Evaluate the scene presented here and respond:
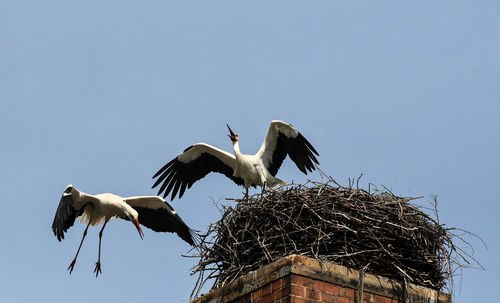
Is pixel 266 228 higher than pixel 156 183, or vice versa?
pixel 156 183

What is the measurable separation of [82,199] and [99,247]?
0.85 meters

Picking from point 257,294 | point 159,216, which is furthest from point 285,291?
point 159,216

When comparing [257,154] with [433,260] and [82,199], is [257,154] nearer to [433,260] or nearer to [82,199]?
[82,199]

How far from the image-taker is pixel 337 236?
7.18 meters

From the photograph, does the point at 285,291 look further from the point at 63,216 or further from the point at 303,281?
the point at 63,216

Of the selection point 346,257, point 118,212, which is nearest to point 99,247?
point 118,212

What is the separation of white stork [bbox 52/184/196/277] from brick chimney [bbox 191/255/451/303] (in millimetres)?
4477

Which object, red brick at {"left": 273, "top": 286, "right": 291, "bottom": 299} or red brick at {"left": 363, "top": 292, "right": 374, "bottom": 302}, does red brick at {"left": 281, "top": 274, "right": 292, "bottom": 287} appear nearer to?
red brick at {"left": 273, "top": 286, "right": 291, "bottom": 299}

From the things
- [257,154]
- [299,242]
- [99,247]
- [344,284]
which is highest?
[257,154]

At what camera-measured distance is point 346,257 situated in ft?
22.6

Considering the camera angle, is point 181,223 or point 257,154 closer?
point 257,154

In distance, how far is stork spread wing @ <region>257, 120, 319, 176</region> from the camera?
10.5 m

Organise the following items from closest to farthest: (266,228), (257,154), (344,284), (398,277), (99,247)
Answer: (344,284), (398,277), (266,228), (257,154), (99,247)

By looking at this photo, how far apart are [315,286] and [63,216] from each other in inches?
193
